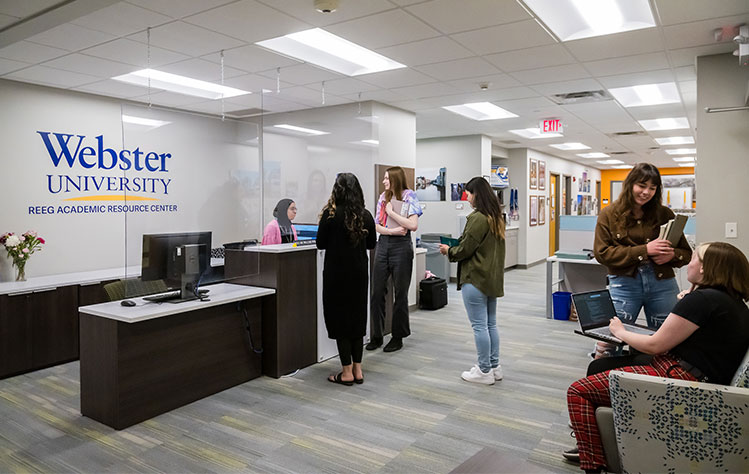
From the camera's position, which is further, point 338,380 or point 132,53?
point 132,53

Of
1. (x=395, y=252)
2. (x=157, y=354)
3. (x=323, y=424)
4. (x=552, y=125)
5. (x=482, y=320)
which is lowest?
(x=323, y=424)

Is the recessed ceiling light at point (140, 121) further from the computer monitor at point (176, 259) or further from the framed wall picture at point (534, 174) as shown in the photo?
the framed wall picture at point (534, 174)

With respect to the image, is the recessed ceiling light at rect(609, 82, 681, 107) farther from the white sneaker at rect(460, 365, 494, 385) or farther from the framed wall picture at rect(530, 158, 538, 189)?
the framed wall picture at rect(530, 158, 538, 189)

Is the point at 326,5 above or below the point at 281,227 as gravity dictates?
above

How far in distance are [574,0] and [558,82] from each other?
1.76m

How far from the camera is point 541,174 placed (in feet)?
37.7

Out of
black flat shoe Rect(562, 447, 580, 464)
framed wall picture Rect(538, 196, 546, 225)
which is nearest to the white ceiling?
black flat shoe Rect(562, 447, 580, 464)

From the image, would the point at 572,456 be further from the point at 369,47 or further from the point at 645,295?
the point at 369,47

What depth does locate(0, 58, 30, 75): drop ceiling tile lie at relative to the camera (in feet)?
13.7

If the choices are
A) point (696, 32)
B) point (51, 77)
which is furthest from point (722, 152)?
point (51, 77)

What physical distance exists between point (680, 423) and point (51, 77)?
5.41 meters

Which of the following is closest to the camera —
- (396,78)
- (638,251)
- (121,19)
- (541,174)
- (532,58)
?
(638,251)

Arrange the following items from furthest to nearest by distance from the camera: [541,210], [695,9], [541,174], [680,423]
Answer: [541,174] → [541,210] → [695,9] → [680,423]

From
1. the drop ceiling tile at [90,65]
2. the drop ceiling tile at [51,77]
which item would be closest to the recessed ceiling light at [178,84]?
the drop ceiling tile at [90,65]
